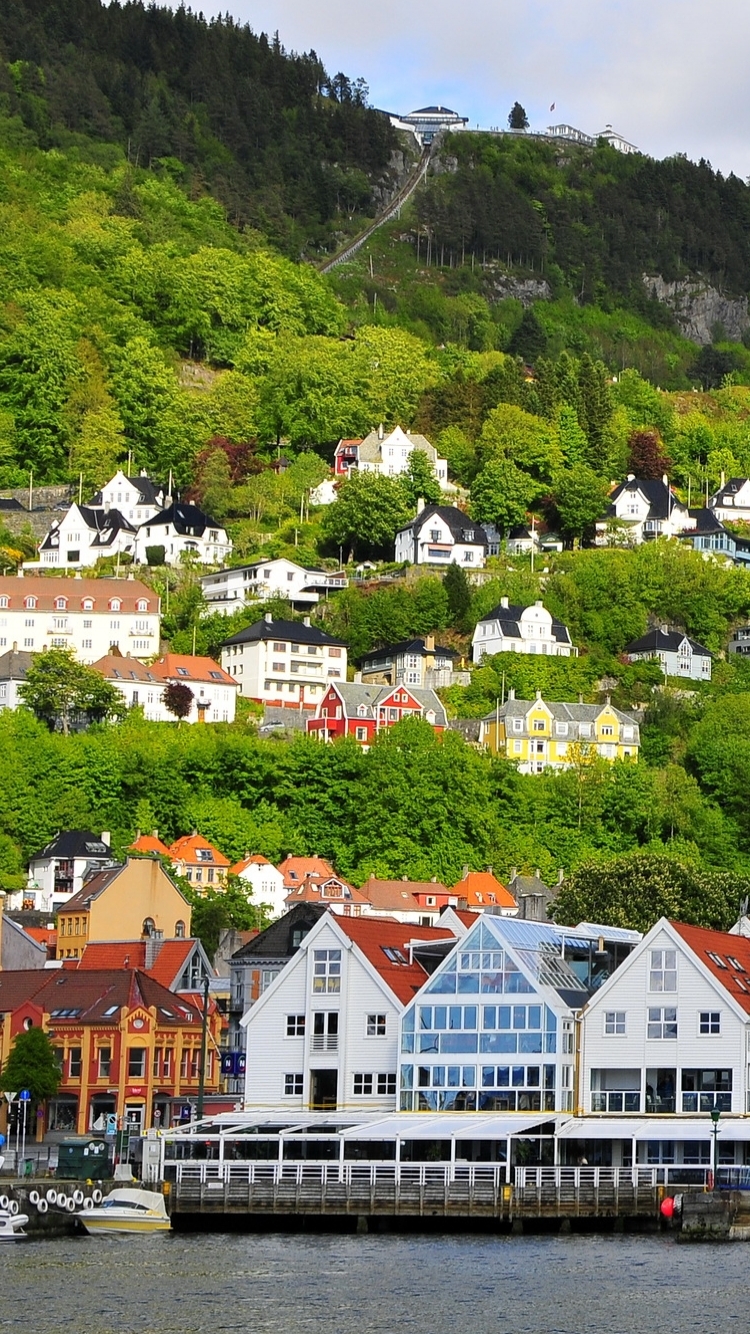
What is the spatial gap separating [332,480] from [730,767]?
54.2m

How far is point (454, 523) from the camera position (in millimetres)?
175375

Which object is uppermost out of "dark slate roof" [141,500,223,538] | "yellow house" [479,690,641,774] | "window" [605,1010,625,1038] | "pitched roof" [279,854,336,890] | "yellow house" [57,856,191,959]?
"dark slate roof" [141,500,223,538]

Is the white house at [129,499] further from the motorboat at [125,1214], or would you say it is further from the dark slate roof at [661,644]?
the motorboat at [125,1214]

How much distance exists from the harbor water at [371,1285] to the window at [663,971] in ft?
31.4

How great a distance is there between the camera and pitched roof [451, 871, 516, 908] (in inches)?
4911

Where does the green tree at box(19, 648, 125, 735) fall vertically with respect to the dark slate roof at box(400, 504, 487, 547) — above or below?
below

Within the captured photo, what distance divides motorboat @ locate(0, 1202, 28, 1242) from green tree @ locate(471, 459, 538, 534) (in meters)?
119

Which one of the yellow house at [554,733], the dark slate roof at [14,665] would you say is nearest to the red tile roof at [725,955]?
the yellow house at [554,733]

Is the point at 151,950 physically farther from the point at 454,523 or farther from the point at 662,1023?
the point at 454,523

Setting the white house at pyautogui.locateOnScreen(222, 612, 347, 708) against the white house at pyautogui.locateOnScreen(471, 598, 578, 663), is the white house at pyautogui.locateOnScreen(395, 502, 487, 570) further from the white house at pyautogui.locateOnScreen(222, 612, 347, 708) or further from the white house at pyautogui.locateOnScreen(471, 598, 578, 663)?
the white house at pyautogui.locateOnScreen(222, 612, 347, 708)

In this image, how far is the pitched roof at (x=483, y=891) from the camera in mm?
124750

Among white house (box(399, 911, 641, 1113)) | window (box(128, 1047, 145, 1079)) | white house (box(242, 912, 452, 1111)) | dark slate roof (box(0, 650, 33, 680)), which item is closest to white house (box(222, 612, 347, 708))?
dark slate roof (box(0, 650, 33, 680))

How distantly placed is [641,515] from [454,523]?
18.4 meters

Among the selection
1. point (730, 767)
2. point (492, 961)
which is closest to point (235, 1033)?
point (492, 961)
